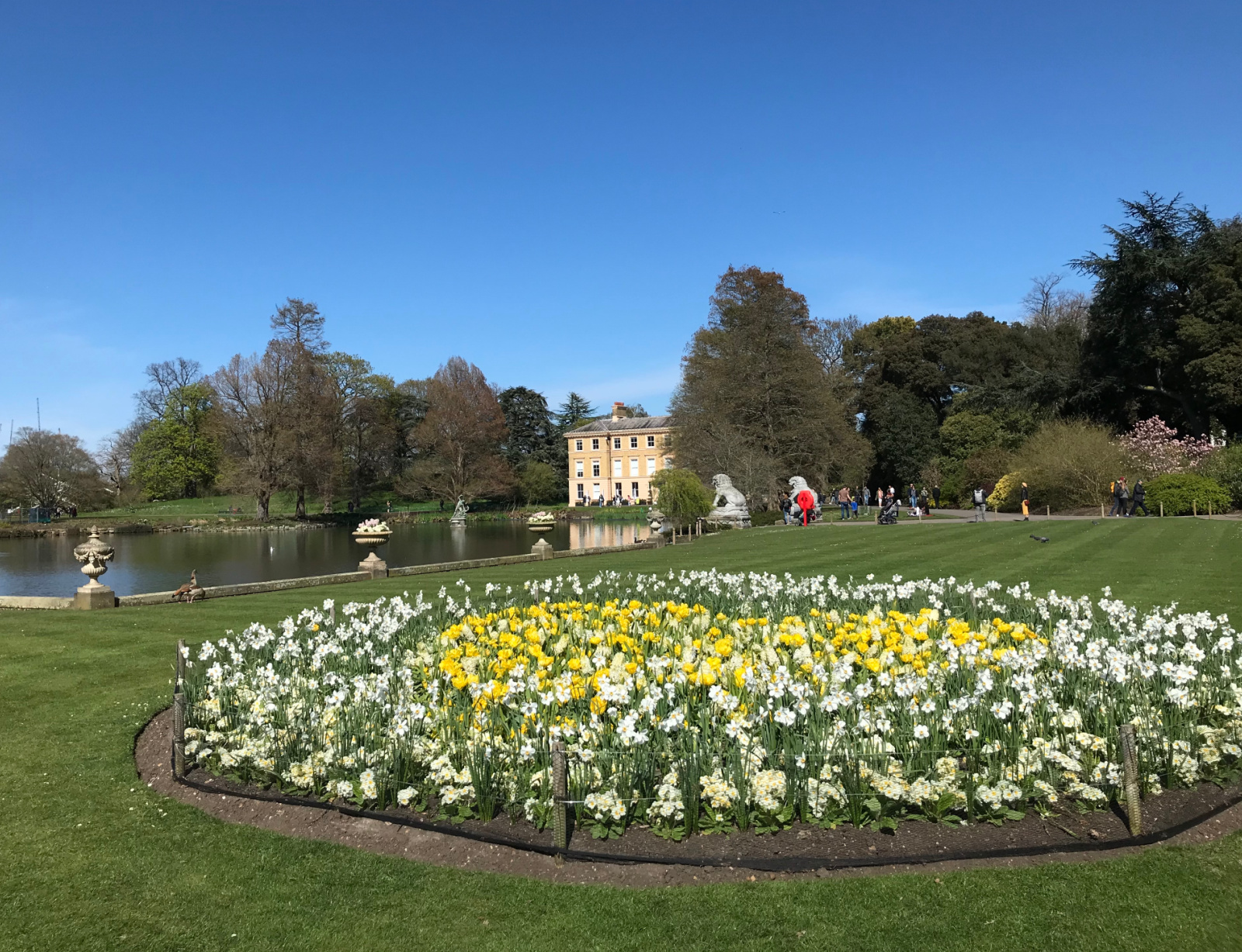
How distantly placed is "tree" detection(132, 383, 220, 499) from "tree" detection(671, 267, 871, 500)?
3950 cm

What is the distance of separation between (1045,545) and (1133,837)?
15.1 m

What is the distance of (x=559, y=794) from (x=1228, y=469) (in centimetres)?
3088

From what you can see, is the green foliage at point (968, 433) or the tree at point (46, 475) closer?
the green foliage at point (968, 433)

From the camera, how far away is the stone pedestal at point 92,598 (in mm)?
12938

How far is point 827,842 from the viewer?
423cm

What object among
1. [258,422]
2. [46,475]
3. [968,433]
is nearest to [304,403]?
[258,422]

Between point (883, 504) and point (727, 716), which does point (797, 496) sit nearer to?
point (883, 504)

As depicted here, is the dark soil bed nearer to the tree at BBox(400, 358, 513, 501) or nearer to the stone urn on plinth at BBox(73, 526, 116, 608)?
the stone urn on plinth at BBox(73, 526, 116, 608)

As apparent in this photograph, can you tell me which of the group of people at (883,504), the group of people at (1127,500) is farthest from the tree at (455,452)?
the group of people at (1127,500)

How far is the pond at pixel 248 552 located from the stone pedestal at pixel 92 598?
7.18 m

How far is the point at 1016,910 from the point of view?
360 centimetres

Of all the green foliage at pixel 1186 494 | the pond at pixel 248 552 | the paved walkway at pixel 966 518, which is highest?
the green foliage at pixel 1186 494

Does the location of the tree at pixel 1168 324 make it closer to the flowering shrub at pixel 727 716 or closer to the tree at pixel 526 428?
the flowering shrub at pixel 727 716

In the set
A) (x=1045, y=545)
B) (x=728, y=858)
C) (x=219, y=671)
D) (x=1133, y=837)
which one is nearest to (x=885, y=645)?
(x=1133, y=837)
